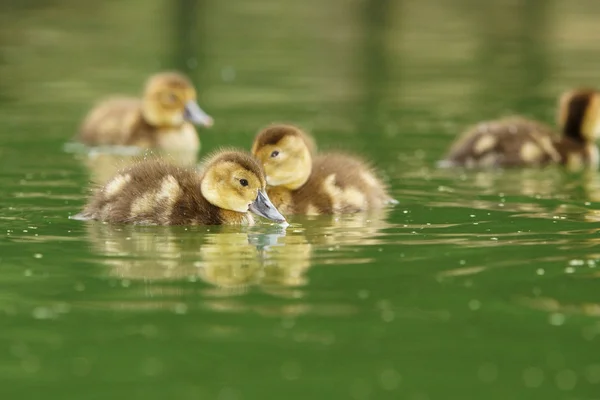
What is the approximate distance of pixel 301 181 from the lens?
8.31 m

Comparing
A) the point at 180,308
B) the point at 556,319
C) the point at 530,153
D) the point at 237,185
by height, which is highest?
the point at 237,185

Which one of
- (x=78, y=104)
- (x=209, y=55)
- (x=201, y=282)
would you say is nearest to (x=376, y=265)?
(x=201, y=282)

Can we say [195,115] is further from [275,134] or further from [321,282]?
[321,282]

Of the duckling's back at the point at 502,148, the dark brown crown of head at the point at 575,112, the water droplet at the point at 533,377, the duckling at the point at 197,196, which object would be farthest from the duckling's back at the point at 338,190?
the water droplet at the point at 533,377

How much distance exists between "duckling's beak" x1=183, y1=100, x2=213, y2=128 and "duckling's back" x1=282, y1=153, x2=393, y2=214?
3672mm

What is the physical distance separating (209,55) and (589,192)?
429 inches

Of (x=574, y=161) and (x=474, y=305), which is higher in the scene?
(x=474, y=305)

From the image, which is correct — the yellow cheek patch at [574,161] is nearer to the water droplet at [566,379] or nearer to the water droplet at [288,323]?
the water droplet at [288,323]

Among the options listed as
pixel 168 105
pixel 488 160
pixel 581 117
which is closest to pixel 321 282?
pixel 488 160

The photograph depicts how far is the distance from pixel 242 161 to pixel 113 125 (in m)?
4.82

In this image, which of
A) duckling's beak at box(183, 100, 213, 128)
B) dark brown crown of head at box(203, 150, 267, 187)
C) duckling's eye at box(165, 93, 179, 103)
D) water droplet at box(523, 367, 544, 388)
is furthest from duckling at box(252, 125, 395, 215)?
duckling's eye at box(165, 93, 179, 103)

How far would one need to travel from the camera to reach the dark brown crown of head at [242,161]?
299 inches

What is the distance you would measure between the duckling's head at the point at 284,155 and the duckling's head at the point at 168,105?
13.2ft

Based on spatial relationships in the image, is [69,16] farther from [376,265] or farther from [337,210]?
[376,265]
